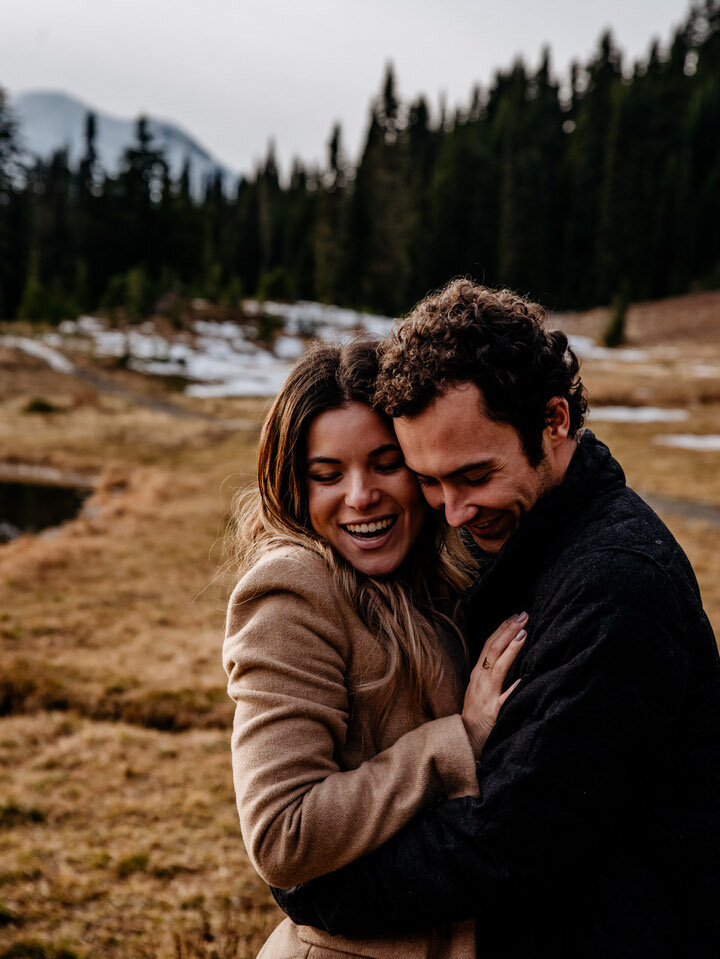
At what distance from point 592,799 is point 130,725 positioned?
602 cm

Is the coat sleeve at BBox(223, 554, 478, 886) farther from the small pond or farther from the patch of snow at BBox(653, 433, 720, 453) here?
the patch of snow at BBox(653, 433, 720, 453)

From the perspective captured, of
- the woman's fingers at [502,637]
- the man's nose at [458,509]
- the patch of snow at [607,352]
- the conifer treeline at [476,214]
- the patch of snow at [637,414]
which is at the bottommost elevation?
the patch of snow at [637,414]

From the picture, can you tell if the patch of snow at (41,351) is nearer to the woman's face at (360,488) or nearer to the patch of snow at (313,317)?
the patch of snow at (313,317)

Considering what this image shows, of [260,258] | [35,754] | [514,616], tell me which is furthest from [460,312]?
[260,258]

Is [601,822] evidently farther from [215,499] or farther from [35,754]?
[215,499]

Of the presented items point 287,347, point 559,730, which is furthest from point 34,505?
point 287,347

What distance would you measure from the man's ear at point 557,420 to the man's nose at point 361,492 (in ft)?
1.71

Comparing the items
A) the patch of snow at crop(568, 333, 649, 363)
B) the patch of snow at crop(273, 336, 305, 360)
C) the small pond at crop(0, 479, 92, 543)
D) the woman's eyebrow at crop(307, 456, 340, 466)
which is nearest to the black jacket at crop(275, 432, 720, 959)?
the woman's eyebrow at crop(307, 456, 340, 466)

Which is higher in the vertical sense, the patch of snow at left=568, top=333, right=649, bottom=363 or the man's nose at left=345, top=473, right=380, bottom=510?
the patch of snow at left=568, top=333, right=649, bottom=363

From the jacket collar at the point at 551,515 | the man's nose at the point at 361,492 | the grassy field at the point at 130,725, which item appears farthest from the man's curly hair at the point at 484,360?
the grassy field at the point at 130,725

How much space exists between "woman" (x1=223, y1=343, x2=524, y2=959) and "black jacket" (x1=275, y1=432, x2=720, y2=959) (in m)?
0.11

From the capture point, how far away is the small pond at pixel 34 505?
1438 centimetres

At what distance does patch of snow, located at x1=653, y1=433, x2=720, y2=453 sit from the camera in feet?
60.3

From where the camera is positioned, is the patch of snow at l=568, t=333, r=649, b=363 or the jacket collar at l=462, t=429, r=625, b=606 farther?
the patch of snow at l=568, t=333, r=649, b=363
